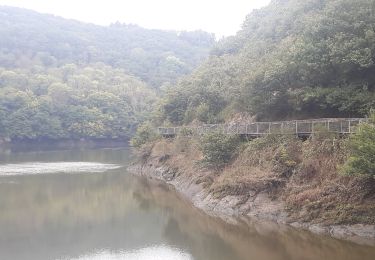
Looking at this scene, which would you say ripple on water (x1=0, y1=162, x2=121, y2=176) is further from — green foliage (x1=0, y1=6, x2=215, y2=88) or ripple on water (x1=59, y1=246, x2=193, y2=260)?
green foliage (x1=0, y1=6, x2=215, y2=88)

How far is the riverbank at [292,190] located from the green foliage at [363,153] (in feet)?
6.35

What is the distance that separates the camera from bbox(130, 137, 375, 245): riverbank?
26.4m

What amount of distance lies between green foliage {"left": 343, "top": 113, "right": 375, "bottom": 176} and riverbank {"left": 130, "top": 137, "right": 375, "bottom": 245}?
1.93 metres

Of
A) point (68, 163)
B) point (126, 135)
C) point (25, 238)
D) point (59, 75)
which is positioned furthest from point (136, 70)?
point (25, 238)

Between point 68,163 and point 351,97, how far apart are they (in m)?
50.0

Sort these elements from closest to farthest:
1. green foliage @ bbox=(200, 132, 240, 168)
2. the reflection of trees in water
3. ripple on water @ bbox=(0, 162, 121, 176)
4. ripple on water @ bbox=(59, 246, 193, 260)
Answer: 1. the reflection of trees in water
2. ripple on water @ bbox=(59, 246, 193, 260)
3. green foliage @ bbox=(200, 132, 240, 168)
4. ripple on water @ bbox=(0, 162, 121, 176)

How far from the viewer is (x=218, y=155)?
39.2m

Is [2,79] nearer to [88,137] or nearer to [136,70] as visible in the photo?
[88,137]

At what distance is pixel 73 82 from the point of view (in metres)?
138

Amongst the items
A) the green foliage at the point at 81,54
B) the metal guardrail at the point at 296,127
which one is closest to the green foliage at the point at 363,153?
the metal guardrail at the point at 296,127

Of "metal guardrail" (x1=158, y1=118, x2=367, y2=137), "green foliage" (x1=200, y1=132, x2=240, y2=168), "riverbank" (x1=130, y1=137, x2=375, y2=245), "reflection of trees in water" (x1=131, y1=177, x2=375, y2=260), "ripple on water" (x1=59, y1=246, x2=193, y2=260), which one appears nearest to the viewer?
"reflection of trees in water" (x1=131, y1=177, x2=375, y2=260)

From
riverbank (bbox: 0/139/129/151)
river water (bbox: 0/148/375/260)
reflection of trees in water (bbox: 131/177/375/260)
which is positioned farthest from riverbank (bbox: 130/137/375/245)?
riverbank (bbox: 0/139/129/151)

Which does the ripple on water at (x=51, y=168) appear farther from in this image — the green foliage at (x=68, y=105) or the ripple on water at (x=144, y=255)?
the green foliage at (x=68, y=105)

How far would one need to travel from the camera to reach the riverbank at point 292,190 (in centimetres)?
2642
